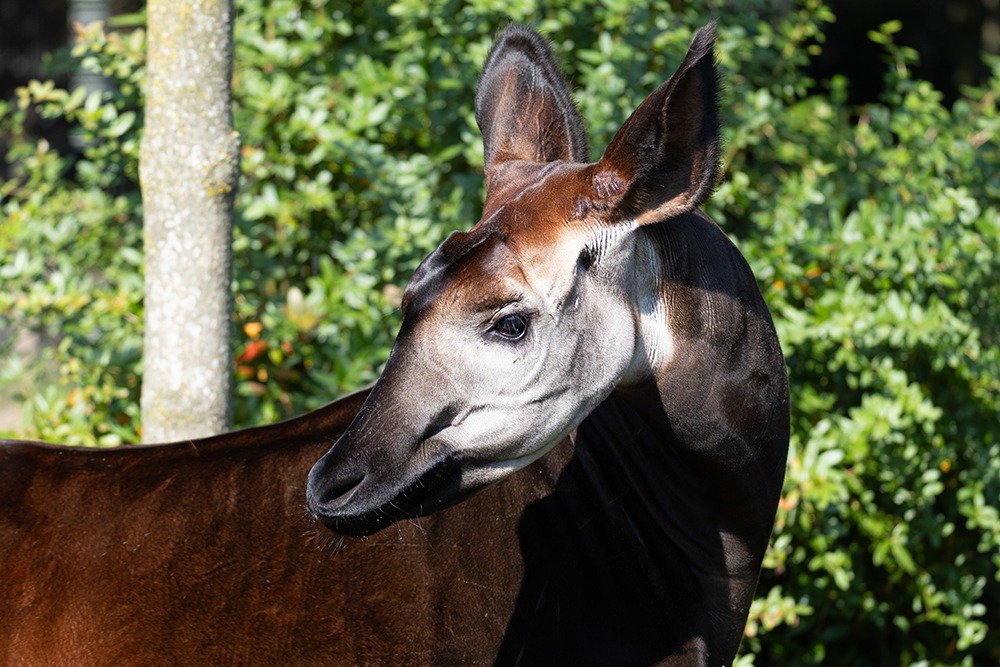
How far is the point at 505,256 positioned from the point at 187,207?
1446 millimetres

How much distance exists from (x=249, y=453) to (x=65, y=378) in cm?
216

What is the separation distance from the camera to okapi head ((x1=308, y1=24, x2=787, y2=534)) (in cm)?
197

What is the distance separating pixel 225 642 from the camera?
2.28 metres

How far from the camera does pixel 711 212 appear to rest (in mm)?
4266

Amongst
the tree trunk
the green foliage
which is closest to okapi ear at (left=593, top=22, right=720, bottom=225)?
the tree trunk

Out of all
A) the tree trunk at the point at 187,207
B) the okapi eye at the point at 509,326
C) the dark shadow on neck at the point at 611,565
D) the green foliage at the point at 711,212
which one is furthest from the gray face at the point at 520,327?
the green foliage at the point at 711,212

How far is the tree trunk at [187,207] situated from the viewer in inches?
125

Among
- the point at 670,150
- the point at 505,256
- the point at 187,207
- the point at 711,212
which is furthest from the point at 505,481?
the point at 711,212

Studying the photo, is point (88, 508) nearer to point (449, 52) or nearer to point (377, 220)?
point (377, 220)

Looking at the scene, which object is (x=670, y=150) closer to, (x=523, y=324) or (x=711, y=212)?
(x=523, y=324)

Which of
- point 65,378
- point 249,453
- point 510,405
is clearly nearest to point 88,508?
point 249,453

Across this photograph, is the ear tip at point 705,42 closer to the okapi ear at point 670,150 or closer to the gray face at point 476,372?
the okapi ear at point 670,150

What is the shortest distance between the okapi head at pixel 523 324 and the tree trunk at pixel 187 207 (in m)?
1.31

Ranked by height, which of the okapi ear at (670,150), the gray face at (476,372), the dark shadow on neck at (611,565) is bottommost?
the dark shadow on neck at (611,565)
